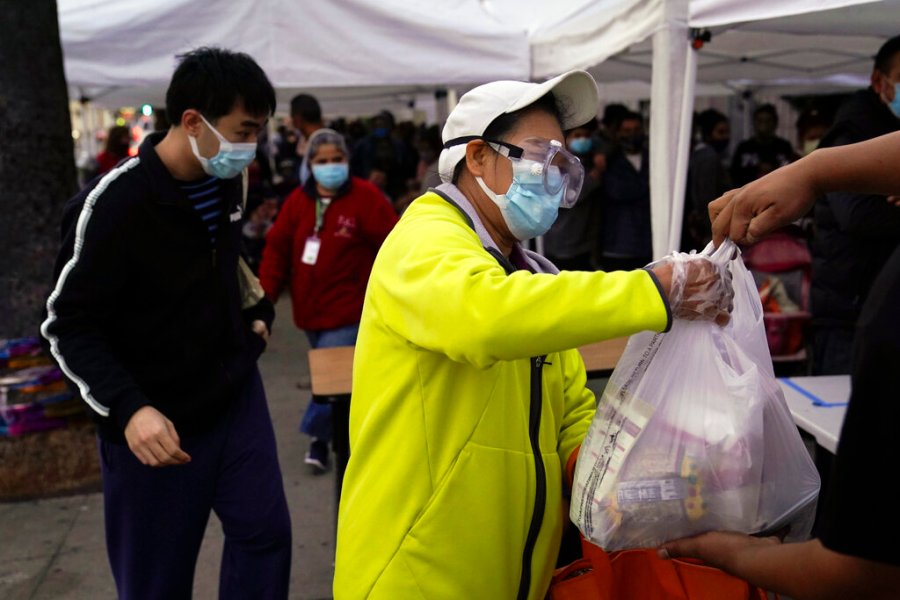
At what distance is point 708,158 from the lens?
24.0 ft

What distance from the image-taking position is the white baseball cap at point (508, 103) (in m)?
1.70

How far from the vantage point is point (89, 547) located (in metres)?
4.36

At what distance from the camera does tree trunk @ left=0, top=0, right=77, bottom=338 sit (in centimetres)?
496

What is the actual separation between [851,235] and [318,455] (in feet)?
10.0

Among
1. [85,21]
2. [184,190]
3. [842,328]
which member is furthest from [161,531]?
[85,21]

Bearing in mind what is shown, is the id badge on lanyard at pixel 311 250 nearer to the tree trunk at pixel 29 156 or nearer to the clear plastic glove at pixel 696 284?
the tree trunk at pixel 29 156

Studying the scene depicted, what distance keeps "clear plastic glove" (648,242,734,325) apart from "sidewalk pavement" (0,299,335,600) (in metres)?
2.75

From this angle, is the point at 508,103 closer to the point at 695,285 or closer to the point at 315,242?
the point at 695,285

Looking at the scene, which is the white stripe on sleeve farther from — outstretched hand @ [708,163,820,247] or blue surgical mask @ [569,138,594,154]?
blue surgical mask @ [569,138,594,154]

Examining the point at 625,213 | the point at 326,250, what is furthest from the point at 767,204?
the point at 625,213

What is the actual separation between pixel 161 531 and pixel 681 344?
1691 millimetres

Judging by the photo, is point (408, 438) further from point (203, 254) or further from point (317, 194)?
point (317, 194)

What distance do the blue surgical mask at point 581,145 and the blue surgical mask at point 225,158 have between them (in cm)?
496

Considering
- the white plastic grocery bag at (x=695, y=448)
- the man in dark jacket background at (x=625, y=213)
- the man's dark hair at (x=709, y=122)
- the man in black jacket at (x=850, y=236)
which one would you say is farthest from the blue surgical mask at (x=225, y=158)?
the man's dark hair at (x=709, y=122)
